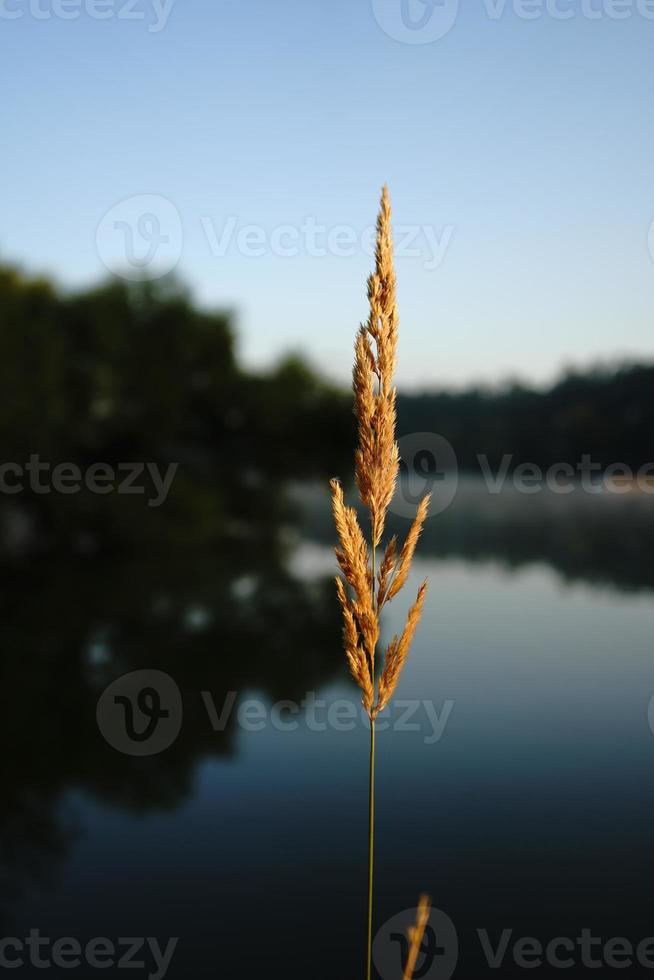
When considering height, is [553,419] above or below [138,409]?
above

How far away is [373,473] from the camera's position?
5.36 ft

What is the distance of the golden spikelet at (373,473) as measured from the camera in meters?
1.60

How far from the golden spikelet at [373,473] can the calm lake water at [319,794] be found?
218 inches

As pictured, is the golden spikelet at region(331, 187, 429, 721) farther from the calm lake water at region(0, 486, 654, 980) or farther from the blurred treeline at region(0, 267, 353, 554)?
the blurred treeline at region(0, 267, 353, 554)

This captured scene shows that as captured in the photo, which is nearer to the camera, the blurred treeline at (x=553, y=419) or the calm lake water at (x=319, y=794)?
the calm lake water at (x=319, y=794)

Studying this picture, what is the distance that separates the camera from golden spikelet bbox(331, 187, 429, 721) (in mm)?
1604

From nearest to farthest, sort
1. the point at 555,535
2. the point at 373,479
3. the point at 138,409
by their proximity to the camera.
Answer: the point at 373,479 < the point at 138,409 < the point at 555,535

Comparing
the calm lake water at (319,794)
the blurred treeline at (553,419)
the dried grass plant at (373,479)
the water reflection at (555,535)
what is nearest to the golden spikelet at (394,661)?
the dried grass plant at (373,479)

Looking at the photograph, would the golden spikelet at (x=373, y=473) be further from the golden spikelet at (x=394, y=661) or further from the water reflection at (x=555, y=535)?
the water reflection at (x=555, y=535)

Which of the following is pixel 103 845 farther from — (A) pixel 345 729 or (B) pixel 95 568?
(B) pixel 95 568

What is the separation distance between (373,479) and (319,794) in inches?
338

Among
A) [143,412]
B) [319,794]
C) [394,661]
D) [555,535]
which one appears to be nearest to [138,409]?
[143,412]

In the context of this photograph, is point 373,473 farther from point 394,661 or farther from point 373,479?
point 394,661

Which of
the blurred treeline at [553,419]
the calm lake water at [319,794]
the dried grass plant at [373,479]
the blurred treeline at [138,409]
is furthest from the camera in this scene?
the blurred treeline at [553,419]
